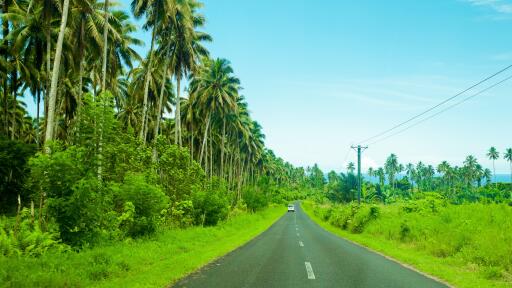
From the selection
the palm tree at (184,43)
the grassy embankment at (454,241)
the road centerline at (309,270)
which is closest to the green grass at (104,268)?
the road centerline at (309,270)

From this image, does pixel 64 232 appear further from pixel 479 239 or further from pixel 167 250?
pixel 479 239

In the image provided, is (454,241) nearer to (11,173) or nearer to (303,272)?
(303,272)

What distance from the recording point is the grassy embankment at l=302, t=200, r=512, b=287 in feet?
38.0

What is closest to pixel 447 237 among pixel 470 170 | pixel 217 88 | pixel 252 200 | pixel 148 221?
pixel 148 221

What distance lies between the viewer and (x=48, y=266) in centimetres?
981

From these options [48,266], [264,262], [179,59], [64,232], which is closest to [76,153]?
[64,232]

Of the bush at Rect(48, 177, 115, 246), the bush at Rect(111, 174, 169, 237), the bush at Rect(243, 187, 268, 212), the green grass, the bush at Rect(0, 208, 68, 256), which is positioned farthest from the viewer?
the bush at Rect(243, 187, 268, 212)

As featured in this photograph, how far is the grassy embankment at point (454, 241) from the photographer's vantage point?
11.6 m

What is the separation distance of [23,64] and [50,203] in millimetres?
26385

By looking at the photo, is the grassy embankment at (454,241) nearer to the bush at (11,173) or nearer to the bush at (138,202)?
the bush at (138,202)

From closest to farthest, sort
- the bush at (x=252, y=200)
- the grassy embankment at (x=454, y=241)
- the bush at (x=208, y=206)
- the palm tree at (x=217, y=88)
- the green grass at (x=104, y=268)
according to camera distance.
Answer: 1. the green grass at (x=104, y=268)
2. the grassy embankment at (x=454, y=241)
3. the bush at (x=208, y=206)
4. the palm tree at (x=217, y=88)
5. the bush at (x=252, y=200)

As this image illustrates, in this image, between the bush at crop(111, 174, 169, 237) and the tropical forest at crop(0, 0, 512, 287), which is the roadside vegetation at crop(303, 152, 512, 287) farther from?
the bush at crop(111, 174, 169, 237)

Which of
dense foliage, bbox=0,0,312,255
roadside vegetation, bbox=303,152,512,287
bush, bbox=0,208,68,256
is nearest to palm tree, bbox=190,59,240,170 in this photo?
dense foliage, bbox=0,0,312,255

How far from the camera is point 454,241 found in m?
16.3
